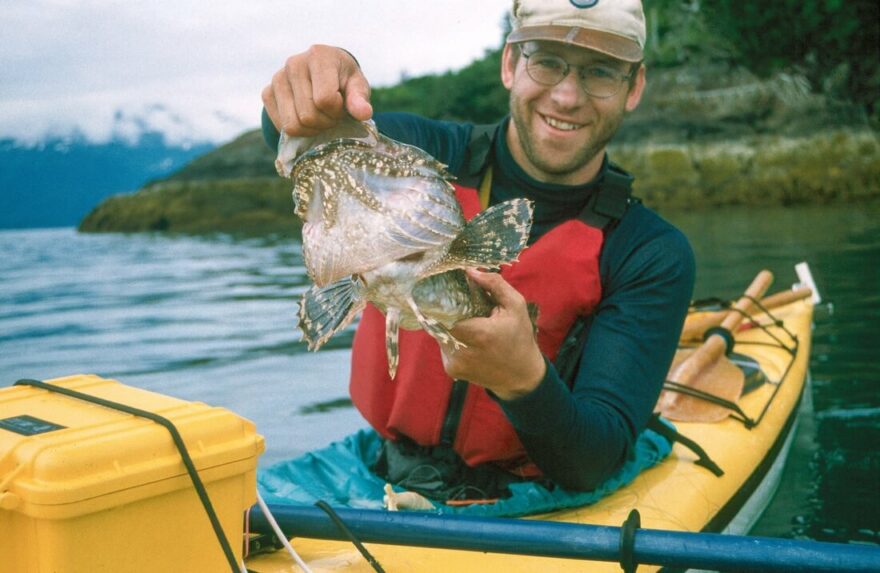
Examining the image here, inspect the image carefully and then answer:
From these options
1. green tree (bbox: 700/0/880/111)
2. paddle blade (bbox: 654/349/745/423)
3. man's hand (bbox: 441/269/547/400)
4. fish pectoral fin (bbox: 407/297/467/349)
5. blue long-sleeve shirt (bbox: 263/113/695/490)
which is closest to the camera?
fish pectoral fin (bbox: 407/297/467/349)

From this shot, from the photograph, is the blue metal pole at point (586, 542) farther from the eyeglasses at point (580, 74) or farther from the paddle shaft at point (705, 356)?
the paddle shaft at point (705, 356)

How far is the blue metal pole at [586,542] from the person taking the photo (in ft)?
7.89

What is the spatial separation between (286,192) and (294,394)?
2849 centimetres

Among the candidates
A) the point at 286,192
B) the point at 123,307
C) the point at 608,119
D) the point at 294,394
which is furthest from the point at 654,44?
the point at 608,119

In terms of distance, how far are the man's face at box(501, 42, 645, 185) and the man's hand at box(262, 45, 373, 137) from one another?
1.40 metres

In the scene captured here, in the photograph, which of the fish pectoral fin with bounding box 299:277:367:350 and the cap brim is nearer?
the fish pectoral fin with bounding box 299:277:367:350

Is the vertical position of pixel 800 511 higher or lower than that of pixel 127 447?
lower

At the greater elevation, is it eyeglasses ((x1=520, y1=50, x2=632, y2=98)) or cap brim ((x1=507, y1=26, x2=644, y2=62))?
cap brim ((x1=507, y1=26, x2=644, y2=62))

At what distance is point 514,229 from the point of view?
2.27 meters

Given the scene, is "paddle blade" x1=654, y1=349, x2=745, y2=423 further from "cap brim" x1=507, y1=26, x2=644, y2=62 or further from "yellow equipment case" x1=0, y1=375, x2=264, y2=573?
"yellow equipment case" x1=0, y1=375, x2=264, y2=573

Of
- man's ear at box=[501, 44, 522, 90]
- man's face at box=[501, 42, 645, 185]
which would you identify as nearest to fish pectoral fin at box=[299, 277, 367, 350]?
man's face at box=[501, 42, 645, 185]

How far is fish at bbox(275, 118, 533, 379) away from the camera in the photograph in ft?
6.66

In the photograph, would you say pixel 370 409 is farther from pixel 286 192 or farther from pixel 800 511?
pixel 286 192

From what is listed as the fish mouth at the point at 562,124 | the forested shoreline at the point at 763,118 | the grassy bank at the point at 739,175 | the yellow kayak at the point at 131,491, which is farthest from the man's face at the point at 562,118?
the forested shoreline at the point at 763,118
